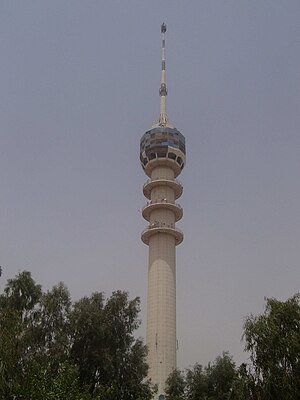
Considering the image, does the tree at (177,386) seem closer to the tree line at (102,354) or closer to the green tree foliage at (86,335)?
the tree line at (102,354)

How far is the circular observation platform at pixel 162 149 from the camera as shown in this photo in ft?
243

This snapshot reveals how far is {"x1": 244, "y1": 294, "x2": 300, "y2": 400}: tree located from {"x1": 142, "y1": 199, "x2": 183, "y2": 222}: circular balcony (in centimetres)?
3613

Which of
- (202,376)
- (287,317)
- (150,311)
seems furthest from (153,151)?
(287,317)

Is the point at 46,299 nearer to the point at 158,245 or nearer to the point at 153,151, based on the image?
the point at 158,245

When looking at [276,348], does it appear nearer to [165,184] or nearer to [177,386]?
[177,386]

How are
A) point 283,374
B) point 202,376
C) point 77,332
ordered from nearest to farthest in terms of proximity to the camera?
point 283,374 < point 77,332 < point 202,376

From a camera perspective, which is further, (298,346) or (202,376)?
(202,376)

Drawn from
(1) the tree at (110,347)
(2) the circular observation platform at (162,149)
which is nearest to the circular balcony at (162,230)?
(2) the circular observation platform at (162,149)

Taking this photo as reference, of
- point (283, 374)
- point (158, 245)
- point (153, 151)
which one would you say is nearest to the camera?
point (283, 374)

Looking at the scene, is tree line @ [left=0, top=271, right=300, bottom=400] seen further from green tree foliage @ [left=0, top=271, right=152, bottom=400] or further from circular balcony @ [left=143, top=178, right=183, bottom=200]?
circular balcony @ [left=143, top=178, right=183, bottom=200]

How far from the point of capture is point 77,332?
1569 inches

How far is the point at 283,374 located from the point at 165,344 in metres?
31.8

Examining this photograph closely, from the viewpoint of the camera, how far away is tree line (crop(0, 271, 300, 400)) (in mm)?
30812

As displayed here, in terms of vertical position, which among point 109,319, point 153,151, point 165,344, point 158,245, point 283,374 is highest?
point 153,151
